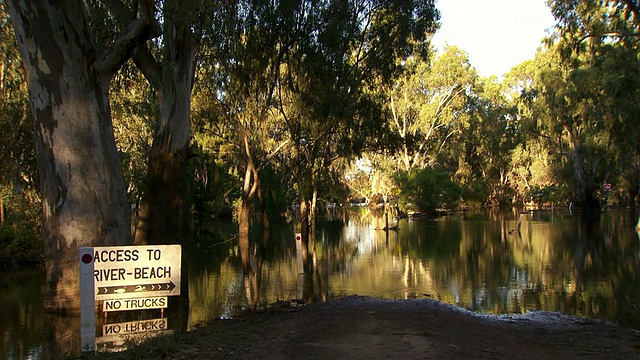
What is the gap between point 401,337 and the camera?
21.5 ft

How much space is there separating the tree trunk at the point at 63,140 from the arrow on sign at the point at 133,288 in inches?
107

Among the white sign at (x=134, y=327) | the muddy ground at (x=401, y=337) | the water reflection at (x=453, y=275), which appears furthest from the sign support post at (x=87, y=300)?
the water reflection at (x=453, y=275)

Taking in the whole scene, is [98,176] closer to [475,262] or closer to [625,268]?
[475,262]

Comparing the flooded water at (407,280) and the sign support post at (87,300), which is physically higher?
the sign support post at (87,300)

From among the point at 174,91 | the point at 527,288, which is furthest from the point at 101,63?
the point at 527,288

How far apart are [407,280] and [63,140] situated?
9.24 metres

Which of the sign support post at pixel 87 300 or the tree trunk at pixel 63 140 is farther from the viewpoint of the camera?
the tree trunk at pixel 63 140

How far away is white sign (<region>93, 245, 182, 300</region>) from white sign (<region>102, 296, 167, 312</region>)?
0.23 ft

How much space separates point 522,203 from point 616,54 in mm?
59011

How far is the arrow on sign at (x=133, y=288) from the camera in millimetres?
6914

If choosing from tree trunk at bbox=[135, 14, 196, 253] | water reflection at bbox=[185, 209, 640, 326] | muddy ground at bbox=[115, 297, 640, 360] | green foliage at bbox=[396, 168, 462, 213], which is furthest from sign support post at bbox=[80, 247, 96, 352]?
green foliage at bbox=[396, 168, 462, 213]

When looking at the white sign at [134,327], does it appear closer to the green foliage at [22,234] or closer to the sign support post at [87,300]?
the sign support post at [87,300]

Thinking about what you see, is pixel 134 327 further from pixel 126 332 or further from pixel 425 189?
pixel 425 189

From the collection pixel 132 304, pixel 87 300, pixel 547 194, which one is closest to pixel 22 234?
pixel 132 304
